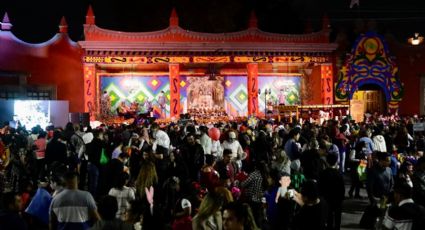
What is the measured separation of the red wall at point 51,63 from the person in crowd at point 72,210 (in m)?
19.2

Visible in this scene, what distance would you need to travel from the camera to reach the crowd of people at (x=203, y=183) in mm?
5344

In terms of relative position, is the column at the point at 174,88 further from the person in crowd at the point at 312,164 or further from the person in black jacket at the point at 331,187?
the person in black jacket at the point at 331,187

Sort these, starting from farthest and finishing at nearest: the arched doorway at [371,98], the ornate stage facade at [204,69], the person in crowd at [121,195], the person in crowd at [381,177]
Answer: the arched doorway at [371,98] < the ornate stage facade at [204,69] < the person in crowd at [381,177] < the person in crowd at [121,195]

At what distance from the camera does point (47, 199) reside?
6410mm

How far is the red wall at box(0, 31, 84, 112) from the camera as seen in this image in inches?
920

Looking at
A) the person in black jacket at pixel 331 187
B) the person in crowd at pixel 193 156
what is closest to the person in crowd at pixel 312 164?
the person in black jacket at pixel 331 187

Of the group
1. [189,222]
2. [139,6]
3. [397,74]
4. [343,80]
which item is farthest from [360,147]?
[139,6]

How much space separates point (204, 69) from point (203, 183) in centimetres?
2066

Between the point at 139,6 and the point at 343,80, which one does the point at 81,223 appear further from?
the point at 139,6

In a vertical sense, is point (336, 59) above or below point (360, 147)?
above

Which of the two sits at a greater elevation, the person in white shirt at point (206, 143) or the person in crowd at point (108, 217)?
the person in white shirt at point (206, 143)

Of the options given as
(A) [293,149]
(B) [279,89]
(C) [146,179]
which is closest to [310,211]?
(C) [146,179]

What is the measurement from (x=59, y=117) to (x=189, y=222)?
48.1 ft

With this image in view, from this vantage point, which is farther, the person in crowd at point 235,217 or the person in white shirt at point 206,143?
the person in white shirt at point 206,143
